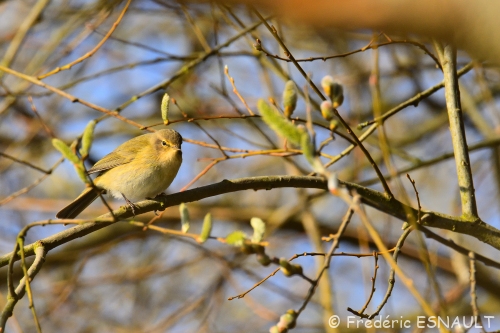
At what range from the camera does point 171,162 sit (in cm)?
529

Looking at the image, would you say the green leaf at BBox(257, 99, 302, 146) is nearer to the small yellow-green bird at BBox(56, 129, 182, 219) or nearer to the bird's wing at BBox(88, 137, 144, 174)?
the small yellow-green bird at BBox(56, 129, 182, 219)

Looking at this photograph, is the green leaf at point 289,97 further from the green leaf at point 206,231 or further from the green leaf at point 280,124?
the green leaf at point 206,231

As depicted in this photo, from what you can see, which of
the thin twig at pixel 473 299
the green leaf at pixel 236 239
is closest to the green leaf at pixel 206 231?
the green leaf at pixel 236 239

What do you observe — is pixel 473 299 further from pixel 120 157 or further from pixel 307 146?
pixel 120 157

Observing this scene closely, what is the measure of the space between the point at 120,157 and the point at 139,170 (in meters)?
0.48

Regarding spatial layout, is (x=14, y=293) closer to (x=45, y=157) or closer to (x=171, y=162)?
(x=171, y=162)

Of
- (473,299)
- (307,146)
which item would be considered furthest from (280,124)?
(473,299)

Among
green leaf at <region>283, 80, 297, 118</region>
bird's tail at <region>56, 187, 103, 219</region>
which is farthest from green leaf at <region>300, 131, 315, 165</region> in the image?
bird's tail at <region>56, 187, 103, 219</region>

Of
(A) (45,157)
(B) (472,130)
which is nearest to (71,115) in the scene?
(A) (45,157)

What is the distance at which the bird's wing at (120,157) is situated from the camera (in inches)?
225

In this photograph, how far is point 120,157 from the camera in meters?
5.78

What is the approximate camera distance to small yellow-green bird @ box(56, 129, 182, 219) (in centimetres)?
525

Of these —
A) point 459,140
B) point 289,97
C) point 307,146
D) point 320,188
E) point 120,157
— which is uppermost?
point 120,157

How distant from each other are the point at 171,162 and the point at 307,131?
3.34 m
